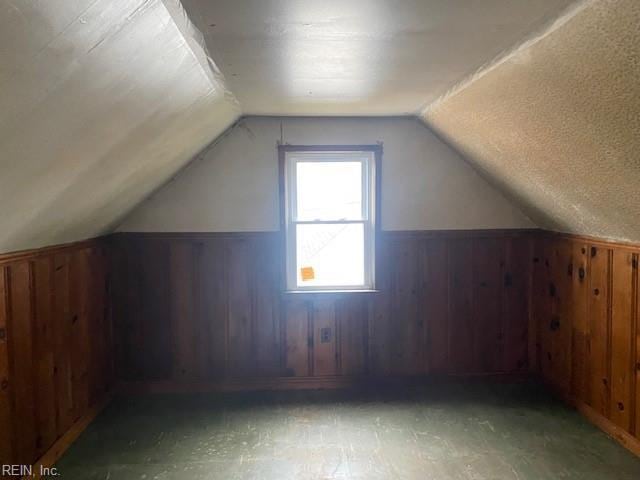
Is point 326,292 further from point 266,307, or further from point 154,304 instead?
point 154,304

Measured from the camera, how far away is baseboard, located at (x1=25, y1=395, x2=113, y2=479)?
2426 mm

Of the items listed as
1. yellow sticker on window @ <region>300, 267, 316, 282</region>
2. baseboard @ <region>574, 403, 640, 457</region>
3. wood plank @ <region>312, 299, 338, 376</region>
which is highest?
yellow sticker on window @ <region>300, 267, 316, 282</region>

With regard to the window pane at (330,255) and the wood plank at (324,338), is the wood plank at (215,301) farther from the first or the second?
the wood plank at (324,338)

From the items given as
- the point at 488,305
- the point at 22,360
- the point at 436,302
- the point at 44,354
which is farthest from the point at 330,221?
the point at 22,360

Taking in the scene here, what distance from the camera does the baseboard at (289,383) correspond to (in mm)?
3592

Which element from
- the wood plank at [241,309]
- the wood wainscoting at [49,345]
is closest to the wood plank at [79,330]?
the wood wainscoting at [49,345]

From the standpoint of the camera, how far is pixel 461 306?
12.2ft

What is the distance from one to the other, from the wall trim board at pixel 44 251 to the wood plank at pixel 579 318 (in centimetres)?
319

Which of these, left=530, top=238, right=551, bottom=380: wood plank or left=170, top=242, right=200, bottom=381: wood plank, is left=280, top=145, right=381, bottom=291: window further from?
left=530, top=238, right=551, bottom=380: wood plank

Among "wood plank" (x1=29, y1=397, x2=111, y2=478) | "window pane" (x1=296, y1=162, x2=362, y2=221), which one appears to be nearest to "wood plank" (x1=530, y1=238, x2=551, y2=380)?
"window pane" (x1=296, y1=162, x2=362, y2=221)

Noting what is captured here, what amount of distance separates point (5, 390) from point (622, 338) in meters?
3.18

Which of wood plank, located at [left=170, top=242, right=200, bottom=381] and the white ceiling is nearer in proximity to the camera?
the white ceiling

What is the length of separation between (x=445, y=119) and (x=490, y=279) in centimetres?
136

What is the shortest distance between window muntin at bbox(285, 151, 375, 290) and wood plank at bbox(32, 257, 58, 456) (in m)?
1.64
